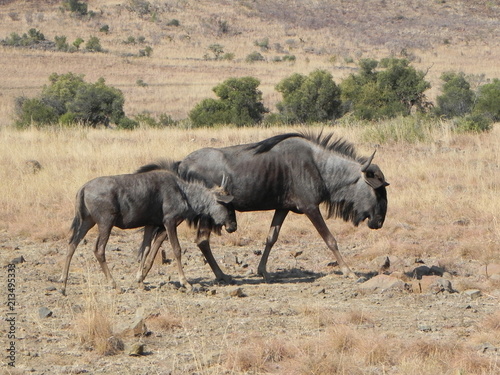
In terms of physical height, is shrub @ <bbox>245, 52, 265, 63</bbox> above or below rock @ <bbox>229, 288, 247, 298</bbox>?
above

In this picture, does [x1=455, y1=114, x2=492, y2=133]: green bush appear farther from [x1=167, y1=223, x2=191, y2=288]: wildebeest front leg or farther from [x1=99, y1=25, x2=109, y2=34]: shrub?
[x1=99, y1=25, x2=109, y2=34]: shrub

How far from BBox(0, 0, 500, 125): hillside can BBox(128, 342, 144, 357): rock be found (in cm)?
2756

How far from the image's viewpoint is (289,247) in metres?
11.7

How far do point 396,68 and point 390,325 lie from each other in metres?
22.3

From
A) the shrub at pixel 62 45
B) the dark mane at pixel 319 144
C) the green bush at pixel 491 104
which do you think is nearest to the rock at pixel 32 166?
the dark mane at pixel 319 144

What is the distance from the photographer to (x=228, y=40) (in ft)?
233

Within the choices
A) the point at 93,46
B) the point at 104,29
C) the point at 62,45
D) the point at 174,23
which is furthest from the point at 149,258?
the point at 174,23

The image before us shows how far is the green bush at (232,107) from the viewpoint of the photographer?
89.6ft

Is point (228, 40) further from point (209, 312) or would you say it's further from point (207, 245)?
point (209, 312)

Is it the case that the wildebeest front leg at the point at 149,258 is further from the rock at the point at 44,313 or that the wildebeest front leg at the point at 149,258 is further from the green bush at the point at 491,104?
the green bush at the point at 491,104

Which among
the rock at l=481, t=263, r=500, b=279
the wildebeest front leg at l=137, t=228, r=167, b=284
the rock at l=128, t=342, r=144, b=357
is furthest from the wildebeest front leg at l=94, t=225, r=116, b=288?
the rock at l=481, t=263, r=500, b=279

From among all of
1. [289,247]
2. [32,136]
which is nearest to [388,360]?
[289,247]

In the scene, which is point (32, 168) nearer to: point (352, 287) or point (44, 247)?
point (44, 247)

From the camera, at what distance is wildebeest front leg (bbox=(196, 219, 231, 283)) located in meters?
9.67
